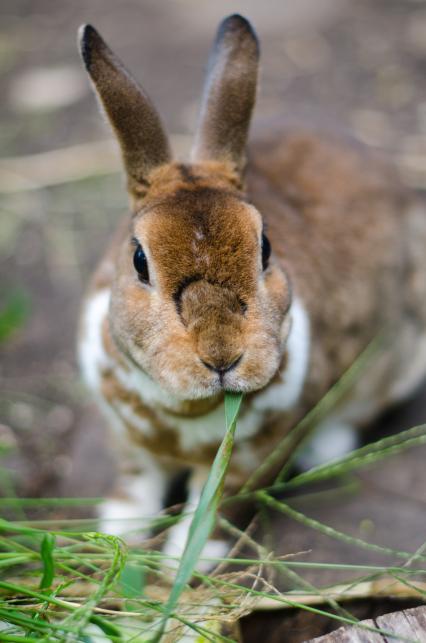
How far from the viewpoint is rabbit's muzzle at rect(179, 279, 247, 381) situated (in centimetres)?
192

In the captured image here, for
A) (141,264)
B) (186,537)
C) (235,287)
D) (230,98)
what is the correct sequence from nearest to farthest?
1. (235,287)
2. (141,264)
3. (230,98)
4. (186,537)

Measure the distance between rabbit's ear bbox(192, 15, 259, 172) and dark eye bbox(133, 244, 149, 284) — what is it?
52 centimetres

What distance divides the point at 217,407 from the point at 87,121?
12.9ft

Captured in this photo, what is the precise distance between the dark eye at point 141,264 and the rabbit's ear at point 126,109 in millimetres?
372

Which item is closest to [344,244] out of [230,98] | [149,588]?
[230,98]

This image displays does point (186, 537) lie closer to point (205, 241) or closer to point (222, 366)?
point (222, 366)

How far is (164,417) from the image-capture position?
258cm

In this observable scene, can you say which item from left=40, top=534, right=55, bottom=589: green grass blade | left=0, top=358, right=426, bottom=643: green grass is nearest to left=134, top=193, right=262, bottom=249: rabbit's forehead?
left=0, top=358, right=426, bottom=643: green grass

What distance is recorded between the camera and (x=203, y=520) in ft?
5.62

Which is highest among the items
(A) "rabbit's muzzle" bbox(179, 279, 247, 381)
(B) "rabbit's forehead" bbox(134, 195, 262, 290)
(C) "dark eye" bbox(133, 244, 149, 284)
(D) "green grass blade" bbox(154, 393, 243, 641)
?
(C) "dark eye" bbox(133, 244, 149, 284)

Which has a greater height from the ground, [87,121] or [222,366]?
[87,121]

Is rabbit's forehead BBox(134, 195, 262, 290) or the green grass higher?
rabbit's forehead BBox(134, 195, 262, 290)

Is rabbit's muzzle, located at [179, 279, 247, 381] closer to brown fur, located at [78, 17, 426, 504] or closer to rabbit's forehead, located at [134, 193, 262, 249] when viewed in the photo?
brown fur, located at [78, 17, 426, 504]

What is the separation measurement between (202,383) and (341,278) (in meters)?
1.39
